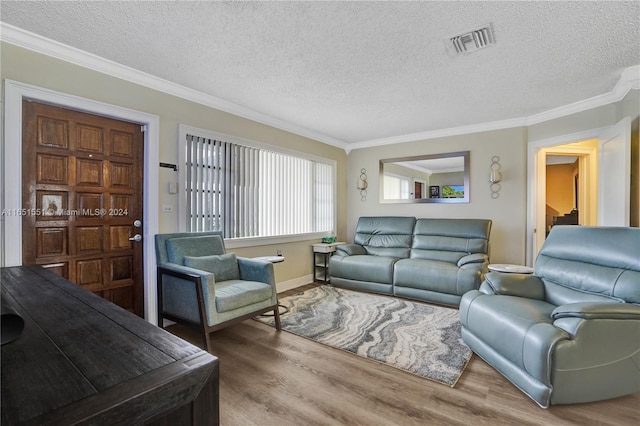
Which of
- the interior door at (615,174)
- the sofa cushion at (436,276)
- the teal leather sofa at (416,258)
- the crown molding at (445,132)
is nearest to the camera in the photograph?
the interior door at (615,174)

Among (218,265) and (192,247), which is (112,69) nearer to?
(192,247)

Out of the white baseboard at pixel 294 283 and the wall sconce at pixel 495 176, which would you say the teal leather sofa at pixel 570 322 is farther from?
the white baseboard at pixel 294 283

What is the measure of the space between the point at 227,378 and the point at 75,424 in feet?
6.01

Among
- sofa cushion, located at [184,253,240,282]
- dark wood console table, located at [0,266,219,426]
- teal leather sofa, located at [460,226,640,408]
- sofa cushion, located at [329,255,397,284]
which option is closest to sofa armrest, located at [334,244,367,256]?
sofa cushion, located at [329,255,397,284]

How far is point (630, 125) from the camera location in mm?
2918

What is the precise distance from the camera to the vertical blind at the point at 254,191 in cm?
332

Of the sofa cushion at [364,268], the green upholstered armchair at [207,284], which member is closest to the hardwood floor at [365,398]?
the green upholstered armchair at [207,284]

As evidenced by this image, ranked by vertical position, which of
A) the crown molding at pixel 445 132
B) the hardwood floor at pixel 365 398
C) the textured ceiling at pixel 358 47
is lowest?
the hardwood floor at pixel 365 398

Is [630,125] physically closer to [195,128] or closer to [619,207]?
[619,207]

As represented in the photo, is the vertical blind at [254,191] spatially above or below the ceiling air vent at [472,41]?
below

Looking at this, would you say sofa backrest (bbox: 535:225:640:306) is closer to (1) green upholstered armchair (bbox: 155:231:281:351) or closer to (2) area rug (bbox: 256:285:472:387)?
(2) area rug (bbox: 256:285:472:387)

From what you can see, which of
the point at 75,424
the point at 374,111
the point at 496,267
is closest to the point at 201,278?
the point at 75,424

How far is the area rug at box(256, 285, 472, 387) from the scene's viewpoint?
2301 mm

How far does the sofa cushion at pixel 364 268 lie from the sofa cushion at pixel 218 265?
177cm
